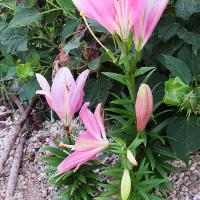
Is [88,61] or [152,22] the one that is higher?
[152,22]

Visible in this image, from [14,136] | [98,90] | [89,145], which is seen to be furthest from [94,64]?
[14,136]

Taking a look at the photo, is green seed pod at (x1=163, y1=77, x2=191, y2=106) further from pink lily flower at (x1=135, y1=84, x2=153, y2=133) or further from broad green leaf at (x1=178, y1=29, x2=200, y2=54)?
broad green leaf at (x1=178, y1=29, x2=200, y2=54)

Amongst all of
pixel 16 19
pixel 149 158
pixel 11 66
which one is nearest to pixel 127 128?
pixel 149 158

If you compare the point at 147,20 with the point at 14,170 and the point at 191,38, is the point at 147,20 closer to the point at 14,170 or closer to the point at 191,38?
the point at 191,38

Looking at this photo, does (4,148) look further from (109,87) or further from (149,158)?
(149,158)

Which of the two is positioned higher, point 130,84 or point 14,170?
point 130,84

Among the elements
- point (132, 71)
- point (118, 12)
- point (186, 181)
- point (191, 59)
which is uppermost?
point (118, 12)

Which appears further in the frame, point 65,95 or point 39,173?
point 39,173
